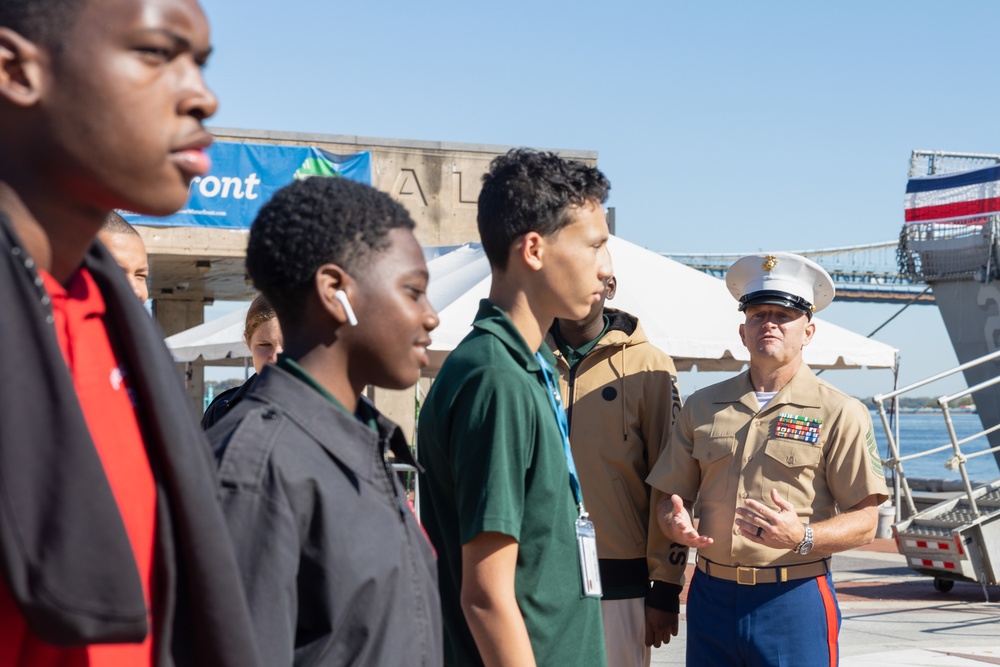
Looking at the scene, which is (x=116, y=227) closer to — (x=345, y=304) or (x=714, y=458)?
(x=345, y=304)

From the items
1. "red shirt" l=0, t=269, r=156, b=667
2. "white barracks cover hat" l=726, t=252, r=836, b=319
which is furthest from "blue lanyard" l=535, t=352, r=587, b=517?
"white barracks cover hat" l=726, t=252, r=836, b=319

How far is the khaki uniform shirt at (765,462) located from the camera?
3.89 metres

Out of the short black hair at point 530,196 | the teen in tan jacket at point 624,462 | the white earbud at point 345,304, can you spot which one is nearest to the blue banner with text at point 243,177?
the teen in tan jacket at point 624,462

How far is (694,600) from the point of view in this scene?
4031 millimetres

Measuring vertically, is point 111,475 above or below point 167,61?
below

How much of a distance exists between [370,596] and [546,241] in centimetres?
124

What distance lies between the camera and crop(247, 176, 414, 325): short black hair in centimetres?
180

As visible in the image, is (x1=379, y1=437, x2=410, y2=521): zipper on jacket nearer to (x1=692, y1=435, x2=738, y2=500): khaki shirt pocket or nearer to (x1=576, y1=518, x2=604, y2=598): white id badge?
(x1=576, y1=518, x2=604, y2=598): white id badge

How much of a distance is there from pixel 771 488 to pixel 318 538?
2.71 m

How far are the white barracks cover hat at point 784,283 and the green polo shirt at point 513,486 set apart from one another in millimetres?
1917

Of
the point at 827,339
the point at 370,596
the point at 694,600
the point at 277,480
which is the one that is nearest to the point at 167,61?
the point at 277,480

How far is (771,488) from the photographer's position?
396 centimetres

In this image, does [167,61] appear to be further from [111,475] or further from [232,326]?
[232,326]

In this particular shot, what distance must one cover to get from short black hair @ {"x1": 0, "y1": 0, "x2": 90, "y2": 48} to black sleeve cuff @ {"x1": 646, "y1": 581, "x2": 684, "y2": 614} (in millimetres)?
3284
